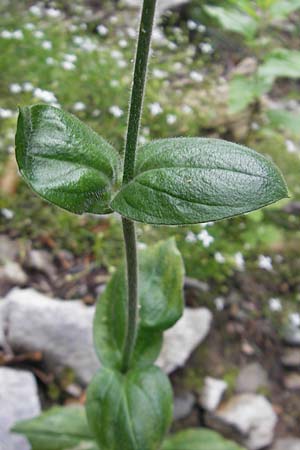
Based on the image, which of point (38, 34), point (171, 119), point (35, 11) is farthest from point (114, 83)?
point (35, 11)

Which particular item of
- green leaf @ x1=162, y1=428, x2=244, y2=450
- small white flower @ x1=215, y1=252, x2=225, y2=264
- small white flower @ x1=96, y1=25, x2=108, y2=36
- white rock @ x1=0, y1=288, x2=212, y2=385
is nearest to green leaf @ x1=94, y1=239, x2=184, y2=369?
white rock @ x1=0, y1=288, x2=212, y2=385

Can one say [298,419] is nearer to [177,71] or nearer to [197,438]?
[197,438]

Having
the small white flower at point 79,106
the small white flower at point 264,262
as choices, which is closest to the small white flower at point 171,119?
the small white flower at point 79,106

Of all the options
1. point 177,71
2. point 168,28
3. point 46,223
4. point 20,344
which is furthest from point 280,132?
point 20,344

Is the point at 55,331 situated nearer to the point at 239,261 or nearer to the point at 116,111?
the point at 239,261

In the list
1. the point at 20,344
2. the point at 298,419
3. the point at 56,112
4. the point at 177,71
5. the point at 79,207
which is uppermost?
the point at 56,112

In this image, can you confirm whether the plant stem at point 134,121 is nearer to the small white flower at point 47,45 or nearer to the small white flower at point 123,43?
the small white flower at point 47,45
